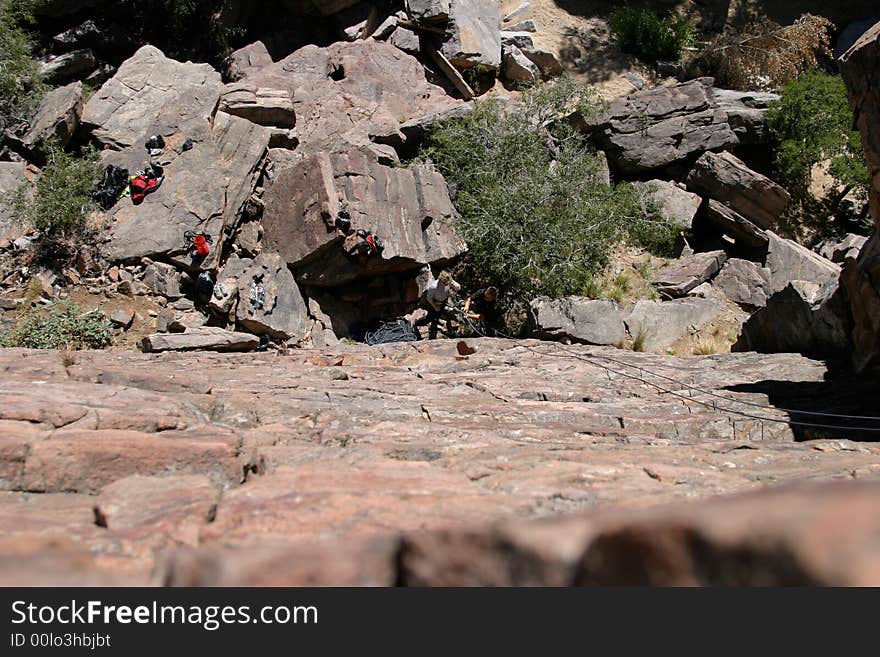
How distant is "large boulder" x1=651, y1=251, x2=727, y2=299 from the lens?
48.2ft

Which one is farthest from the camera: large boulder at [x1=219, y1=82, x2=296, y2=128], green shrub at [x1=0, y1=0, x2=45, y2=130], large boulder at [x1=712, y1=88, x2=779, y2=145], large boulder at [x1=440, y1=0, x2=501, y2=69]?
large boulder at [x1=440, y1=0, x2=501, y2=69]

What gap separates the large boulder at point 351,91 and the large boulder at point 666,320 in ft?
24.3

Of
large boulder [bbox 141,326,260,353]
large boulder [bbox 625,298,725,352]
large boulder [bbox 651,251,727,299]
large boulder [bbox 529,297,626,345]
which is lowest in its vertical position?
large boulder [bbox 651,251,727,299]

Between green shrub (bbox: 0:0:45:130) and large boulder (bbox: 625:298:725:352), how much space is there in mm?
13074

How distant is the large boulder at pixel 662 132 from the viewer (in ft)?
57.0

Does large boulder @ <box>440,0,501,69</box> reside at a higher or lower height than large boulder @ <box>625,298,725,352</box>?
higher

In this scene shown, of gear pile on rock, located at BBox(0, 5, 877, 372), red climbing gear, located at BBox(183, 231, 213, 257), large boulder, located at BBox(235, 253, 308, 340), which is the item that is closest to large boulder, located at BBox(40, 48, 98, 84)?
gear pile on rock, located at BBox(0, 5, 877, 372)

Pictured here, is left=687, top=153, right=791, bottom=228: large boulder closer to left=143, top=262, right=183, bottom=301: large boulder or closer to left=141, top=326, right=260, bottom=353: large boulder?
left=141, top=326, right=260, bottom=353: large boulder

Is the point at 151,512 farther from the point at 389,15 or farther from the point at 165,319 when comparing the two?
the point at 389,15

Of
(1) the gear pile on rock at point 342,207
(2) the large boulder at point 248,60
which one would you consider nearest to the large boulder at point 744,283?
(1) the gear pile on rock at point 342,207

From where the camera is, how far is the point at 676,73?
21.5m

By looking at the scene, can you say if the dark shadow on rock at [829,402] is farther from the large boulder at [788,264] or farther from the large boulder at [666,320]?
the large boulder at [788,264]

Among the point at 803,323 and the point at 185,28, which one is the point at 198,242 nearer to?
the point at 803,323

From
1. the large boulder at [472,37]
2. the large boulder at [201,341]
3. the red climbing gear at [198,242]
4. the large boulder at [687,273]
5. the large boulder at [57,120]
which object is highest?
the large boulder at [472,37]
